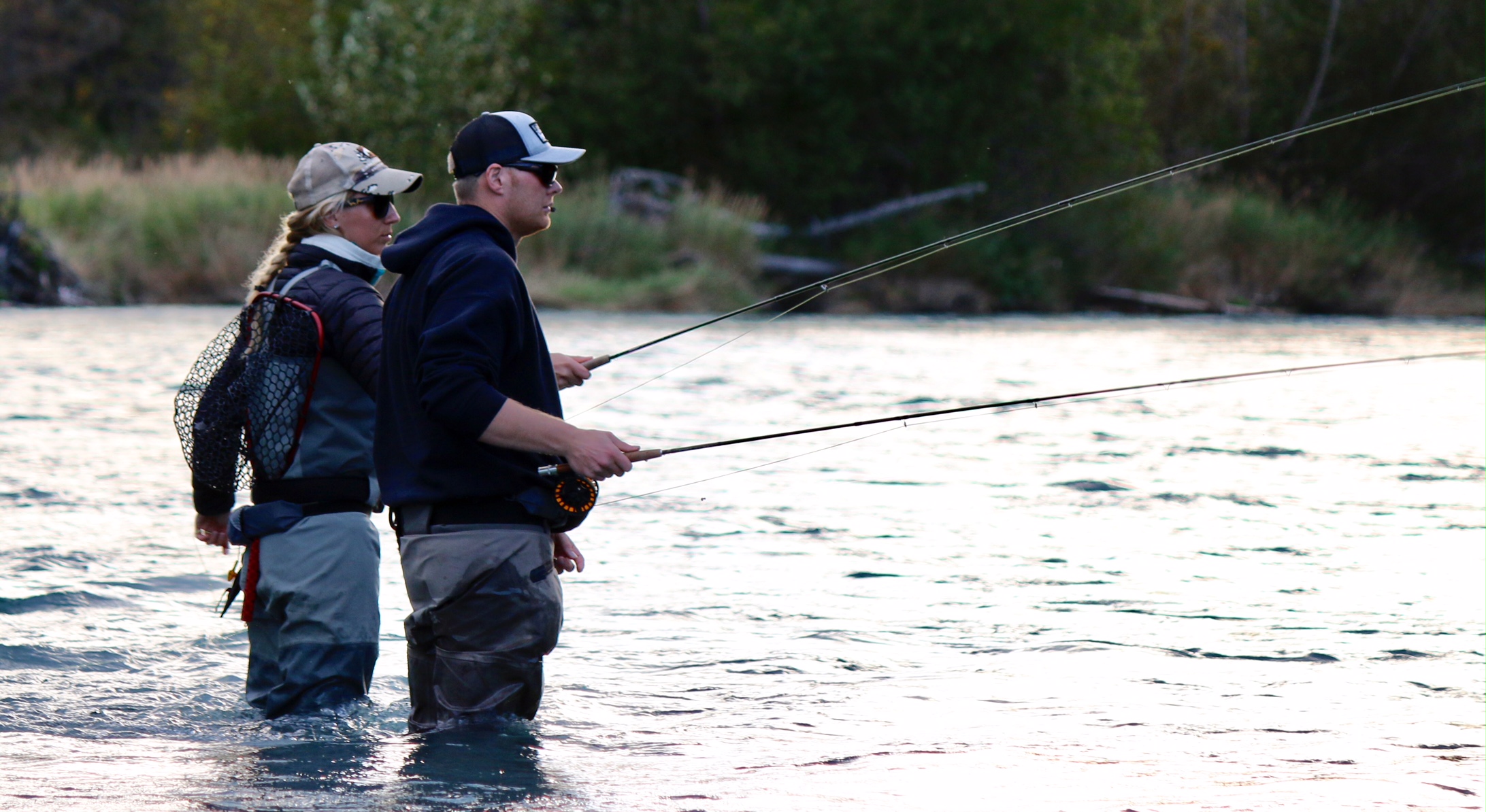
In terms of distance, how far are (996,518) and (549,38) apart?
86.6ft

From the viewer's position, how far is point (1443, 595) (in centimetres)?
636

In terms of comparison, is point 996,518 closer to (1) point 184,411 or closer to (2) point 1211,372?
(1) point 184,411

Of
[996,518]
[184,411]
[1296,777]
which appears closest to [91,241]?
[996,518]

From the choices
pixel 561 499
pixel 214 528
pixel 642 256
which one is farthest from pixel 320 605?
pixel 642 256

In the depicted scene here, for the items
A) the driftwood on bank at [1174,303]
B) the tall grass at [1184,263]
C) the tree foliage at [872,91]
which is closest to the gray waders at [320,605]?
the tall grass at [1184,263]

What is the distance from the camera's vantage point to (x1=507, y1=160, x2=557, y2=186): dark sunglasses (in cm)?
394

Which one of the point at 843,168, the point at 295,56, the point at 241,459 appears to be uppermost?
the point at 295,56

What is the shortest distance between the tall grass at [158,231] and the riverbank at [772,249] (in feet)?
0.08

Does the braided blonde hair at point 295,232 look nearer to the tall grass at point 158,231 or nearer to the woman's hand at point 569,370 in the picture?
the woman's hand at point 569,370

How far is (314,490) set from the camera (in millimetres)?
4246

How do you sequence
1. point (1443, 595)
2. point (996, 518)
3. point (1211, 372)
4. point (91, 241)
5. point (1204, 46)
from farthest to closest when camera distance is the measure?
point (1204, 46)
point (91, 241)
point (1211, 372)
point (996, 518)
point (1443, 595)

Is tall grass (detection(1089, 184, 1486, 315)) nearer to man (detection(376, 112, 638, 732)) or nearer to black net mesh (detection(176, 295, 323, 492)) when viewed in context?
black net mesh (detection(176, 295, 323, 492))

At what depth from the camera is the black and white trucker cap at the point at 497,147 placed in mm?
3928

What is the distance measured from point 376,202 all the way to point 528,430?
100 cm
